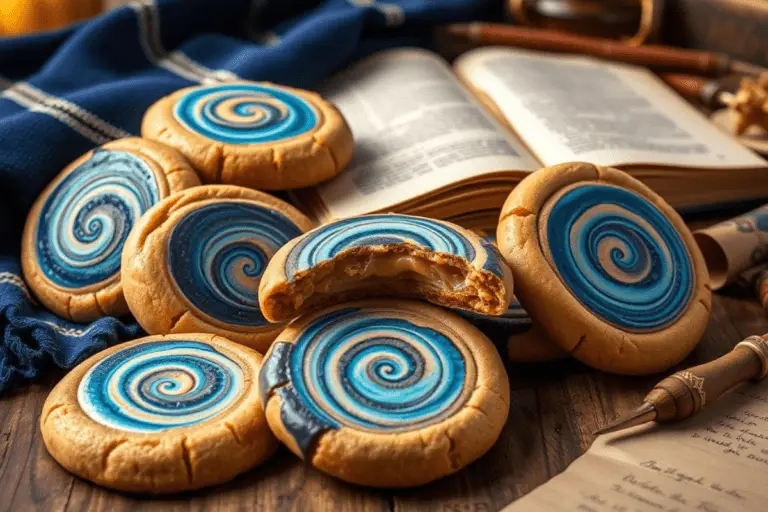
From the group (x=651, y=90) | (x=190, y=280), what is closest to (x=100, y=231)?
(x=190, y=280)

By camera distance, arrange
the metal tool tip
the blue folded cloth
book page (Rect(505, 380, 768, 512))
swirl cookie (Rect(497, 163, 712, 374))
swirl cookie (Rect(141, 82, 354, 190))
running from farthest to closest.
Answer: swirl cookie (Rect(141, 82, 354, 190)) < the blue folded cloth < swirl cookie (Rect(497, 163, 712, 374)) < the metal tool tip < book page (Rect(505, 380, 768, 512))

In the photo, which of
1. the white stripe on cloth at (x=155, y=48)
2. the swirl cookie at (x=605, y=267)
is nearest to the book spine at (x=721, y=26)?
the swirl cookie at (x=605, y=267)

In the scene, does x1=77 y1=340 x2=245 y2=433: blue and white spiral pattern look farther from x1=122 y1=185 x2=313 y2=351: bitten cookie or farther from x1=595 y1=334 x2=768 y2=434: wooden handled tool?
x1=595 y1=334 x2=768 y2=434: wooden handled tool

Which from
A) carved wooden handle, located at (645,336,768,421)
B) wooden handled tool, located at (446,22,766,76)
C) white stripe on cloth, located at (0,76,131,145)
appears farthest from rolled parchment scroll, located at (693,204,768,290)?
white stripe on cloth, located at (0,76,131,145)

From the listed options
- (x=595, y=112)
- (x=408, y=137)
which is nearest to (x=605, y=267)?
(x=408, y=137)

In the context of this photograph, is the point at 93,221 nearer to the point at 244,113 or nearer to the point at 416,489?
the point at 244,113

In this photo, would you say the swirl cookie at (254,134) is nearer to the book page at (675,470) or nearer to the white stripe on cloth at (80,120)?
the white stripe on cloth at (80,120)
